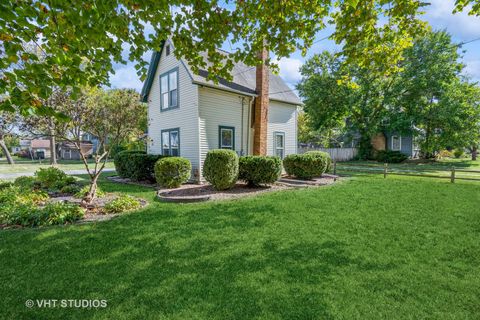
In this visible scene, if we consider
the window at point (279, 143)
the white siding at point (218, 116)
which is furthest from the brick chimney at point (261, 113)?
the window at point (279, 143)

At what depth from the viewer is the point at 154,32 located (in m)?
4.50

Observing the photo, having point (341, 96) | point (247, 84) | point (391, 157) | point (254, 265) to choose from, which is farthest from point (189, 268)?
point (391, 157)

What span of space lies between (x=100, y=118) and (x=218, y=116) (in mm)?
5266

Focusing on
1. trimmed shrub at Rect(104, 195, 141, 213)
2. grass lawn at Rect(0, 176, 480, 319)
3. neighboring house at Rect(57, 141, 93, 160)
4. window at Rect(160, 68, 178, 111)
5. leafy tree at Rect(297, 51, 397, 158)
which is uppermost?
leafy tree at Rect(297, 51, 397, 158)

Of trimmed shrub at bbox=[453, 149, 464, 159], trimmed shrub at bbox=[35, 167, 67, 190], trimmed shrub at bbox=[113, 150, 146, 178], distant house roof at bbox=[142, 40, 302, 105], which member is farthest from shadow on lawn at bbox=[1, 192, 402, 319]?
trimmed shrub at bbox=[453, 149, 464, 159]

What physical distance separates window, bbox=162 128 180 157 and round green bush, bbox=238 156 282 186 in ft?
13.9

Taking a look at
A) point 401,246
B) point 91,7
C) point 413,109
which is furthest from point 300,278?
point 413,109

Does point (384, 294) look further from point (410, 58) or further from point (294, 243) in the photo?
point (410, 58)

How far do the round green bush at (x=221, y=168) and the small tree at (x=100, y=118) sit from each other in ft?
9.62

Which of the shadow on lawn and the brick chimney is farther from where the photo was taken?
the brick chimney

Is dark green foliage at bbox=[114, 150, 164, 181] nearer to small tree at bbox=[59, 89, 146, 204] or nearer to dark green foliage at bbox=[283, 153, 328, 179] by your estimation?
small tree at bbox=[59, 89, 146, 204]

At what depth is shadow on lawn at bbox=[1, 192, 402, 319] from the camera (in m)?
2.77

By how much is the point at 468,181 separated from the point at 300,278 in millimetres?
13231

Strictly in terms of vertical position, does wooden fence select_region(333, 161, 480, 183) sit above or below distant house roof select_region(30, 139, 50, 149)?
below
